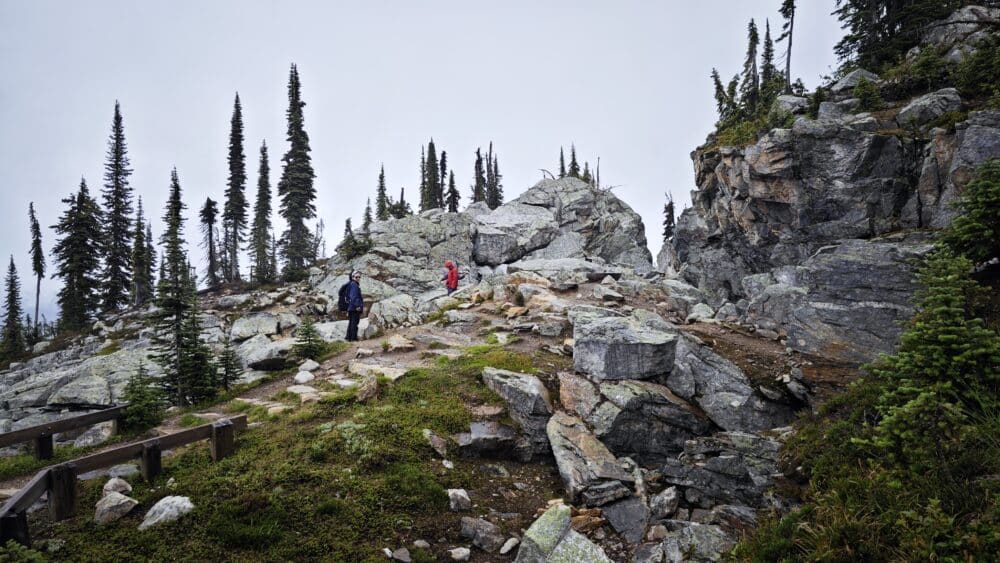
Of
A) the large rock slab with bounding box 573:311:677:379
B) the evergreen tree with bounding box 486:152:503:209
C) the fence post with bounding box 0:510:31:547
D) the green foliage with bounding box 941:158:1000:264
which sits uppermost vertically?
the evergreen tree with bounding box 486:152:503:209

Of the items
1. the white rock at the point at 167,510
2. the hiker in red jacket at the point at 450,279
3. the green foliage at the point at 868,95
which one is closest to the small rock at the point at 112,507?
the white rock at the point at 167,510

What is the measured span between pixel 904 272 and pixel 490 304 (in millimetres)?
15948

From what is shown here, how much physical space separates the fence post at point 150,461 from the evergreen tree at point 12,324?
162ft

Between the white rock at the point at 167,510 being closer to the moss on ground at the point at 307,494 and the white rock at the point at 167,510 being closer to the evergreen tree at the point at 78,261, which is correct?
the moss on ground at the point at 307,494

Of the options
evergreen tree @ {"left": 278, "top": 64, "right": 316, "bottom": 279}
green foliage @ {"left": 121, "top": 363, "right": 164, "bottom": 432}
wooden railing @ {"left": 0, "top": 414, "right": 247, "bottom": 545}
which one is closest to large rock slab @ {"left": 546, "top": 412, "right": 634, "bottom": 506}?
wooden railing @ {"left": 0, "top": 414, "right": 247, "bottom": 545}

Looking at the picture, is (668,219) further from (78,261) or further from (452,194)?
(78,261)

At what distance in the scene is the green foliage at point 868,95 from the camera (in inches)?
905

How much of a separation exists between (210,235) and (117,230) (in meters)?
8.24

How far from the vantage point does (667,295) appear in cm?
2366

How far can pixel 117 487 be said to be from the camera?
5945 millimetres

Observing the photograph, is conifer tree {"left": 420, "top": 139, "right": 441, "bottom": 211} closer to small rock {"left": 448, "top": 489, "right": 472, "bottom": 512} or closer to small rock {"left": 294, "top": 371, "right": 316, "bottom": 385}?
small rock {"left": 294, "top": 371, "right": 316, "bottom": 385}

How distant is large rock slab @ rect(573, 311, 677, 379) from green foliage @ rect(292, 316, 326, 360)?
9.82 meters

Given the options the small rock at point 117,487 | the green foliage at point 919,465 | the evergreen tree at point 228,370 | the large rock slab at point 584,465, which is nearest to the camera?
the green foliage at point 919,465

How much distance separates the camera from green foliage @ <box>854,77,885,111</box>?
2298 centimetres
